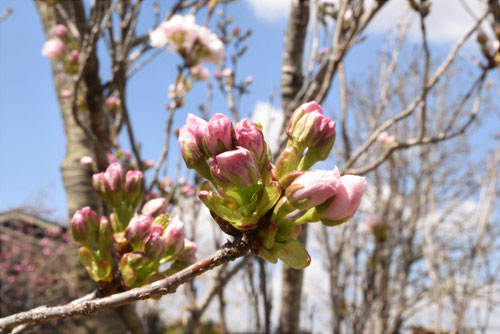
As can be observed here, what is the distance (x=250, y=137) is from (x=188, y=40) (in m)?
1.43

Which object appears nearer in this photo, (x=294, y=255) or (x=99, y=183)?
(x=294, y=255)

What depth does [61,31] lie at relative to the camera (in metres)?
2.01

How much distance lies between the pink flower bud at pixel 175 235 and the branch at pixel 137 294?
0.21 meters

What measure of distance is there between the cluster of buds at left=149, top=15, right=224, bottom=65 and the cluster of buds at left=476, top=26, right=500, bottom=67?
1.24 m

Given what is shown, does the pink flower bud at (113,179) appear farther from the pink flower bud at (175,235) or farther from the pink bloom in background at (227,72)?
the pink bloom in background at (227,72)

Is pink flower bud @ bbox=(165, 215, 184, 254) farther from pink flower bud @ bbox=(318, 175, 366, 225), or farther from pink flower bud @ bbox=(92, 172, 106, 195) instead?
pink flower bud @ bbox=(318, 175, 366, 225)

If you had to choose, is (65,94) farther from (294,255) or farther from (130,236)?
(294,255)

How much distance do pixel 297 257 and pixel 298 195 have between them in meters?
0.10

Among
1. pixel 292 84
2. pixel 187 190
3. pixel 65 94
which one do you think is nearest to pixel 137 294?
pixel 292 84

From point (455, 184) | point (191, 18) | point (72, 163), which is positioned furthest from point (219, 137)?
point (455, 184)

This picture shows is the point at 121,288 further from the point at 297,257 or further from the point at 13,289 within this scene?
the point at 13,289

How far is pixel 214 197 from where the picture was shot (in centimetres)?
57

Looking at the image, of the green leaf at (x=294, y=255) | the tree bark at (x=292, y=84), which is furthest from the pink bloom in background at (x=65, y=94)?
the green leaf at (x=294, y=255)

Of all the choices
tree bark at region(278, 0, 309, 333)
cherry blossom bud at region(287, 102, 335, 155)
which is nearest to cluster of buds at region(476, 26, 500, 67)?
tree bark at region(278, 0, 309, 333)
